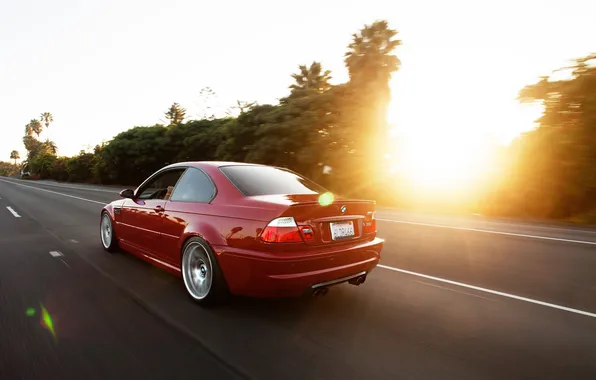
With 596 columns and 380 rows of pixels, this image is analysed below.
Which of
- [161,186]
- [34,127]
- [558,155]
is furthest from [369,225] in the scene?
[34,127]

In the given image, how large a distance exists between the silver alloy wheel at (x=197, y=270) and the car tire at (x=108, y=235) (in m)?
2.68

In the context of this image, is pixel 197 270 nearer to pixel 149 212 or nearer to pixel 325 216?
pixel 149 212

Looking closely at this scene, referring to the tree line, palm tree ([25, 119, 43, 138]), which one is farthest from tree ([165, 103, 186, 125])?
palm tree ([25, 119, 43, 138])

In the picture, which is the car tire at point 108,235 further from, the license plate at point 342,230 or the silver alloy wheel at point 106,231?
the license plate at point 342,230

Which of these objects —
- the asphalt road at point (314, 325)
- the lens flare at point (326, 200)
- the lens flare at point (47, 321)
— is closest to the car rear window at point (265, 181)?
the lens flare at point (326, 200)

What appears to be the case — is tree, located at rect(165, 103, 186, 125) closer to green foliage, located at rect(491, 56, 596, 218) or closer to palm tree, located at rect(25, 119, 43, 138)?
green foliage, located at rect(491, 56, 596, 218)

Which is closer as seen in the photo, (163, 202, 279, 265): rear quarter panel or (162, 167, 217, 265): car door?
(163, 202, 279, 265): rear quarter panel

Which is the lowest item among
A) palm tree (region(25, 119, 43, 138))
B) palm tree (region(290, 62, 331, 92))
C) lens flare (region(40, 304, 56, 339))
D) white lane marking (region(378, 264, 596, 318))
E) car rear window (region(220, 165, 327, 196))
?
white lane marking (region(378, 264, 596, 318))

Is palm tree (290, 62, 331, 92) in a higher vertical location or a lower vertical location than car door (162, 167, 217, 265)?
higher

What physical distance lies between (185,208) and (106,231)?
10.2ft

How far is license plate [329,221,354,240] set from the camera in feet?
12.5

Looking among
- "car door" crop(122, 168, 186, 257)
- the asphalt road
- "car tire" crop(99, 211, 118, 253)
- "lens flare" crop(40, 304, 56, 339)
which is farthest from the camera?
Result: "car tire" crop(99, 211, 118, 253)

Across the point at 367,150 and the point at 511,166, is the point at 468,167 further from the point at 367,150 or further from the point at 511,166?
the point at 367,150

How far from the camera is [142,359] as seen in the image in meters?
2.91
